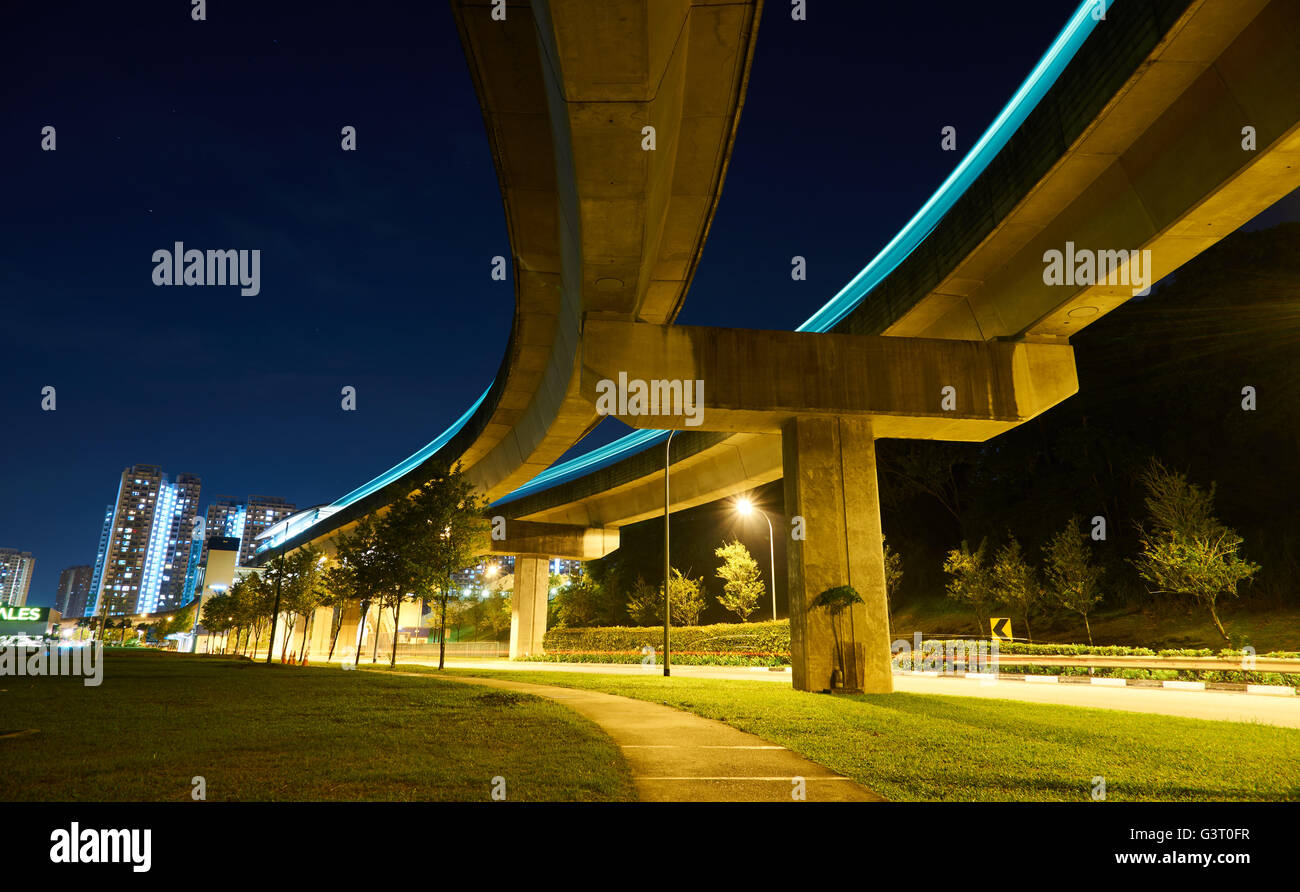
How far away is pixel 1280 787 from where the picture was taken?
6.48 meters

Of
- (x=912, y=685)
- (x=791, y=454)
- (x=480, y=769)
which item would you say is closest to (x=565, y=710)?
(x=480, y=769)

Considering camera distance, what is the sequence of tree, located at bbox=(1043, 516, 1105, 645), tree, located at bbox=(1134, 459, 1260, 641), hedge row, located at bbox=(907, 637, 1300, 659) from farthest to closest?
tree, located at bbox=(1043, 516, 1105, 645), tree, located at bbox=(1134, 459, 1260, 641), hedge row, located at bbox=(907, 637, 1300, 659)

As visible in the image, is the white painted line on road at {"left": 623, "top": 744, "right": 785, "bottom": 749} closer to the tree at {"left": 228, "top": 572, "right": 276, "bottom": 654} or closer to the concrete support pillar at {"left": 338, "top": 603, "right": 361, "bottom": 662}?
the tree at {"left": 228, "top": 572, "right": 276, "bottom": 654}

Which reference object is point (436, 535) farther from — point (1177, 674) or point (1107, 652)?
point (1107, 652)

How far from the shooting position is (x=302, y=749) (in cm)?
770

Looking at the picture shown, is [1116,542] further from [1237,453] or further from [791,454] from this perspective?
[791,454]

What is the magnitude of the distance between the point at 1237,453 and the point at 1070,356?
2772 centimetres

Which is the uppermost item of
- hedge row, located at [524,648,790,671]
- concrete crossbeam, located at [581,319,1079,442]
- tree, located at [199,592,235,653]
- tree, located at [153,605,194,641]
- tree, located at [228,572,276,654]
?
concrete crossbeam, located at [581,319,1079,442]

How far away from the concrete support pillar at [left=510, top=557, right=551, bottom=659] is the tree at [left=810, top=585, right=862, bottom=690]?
119ft

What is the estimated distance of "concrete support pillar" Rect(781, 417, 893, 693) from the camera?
1582cm

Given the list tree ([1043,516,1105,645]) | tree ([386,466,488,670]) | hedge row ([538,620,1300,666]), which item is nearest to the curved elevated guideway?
tree ([386,466,488,670])

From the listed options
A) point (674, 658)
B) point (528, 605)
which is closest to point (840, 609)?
point (674, 658)

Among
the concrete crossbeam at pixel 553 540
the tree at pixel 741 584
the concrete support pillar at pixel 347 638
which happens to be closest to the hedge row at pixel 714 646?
the tree at pixel 741 584

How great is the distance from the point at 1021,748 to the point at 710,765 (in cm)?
394
